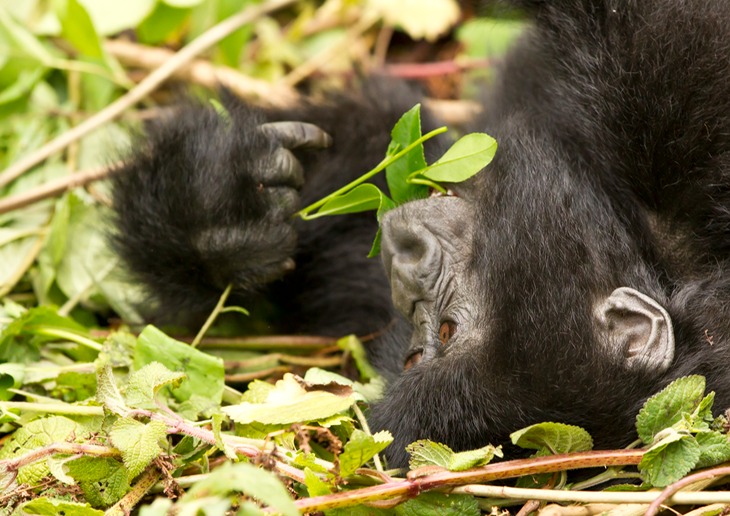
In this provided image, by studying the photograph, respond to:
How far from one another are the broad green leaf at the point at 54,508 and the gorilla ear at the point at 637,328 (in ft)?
3.19

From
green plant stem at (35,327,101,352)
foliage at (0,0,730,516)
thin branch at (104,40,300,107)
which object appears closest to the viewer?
foliage at (0,0,730,516)

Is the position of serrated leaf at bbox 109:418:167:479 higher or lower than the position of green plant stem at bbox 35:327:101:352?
higher

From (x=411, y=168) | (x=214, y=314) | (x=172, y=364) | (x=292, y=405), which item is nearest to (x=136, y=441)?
(x=292, y=405)

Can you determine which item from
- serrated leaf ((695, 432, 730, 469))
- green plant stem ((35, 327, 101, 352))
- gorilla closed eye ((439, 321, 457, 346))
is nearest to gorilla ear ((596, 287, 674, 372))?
serrated leaf ((695, 432, 730, 469))

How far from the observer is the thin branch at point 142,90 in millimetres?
2654

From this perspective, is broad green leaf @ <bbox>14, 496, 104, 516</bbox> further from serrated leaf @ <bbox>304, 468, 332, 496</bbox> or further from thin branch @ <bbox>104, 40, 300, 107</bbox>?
thin branch @ <bbox>104, 40, 300, 107</bbox>

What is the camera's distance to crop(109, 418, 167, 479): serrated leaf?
4.98 feet

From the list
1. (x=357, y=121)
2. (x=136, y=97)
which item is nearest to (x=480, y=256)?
(x=357, y=121)

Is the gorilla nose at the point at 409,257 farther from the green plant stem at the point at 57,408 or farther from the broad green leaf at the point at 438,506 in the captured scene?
the green plant stem at the point at 57,408

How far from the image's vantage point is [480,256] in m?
1.72

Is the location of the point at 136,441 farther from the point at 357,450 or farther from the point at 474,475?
the point at 474,475

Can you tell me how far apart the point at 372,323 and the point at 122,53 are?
1.46 meters

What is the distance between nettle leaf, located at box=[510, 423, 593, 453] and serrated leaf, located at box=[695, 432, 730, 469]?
185 mm

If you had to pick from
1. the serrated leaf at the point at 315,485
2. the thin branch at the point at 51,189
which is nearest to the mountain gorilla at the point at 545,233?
the serrated leaf at the point at 315,485
